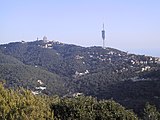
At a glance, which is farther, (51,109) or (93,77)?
(93,77)

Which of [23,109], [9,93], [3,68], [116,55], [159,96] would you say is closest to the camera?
[23,109]

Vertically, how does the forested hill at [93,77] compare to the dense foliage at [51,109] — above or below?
below

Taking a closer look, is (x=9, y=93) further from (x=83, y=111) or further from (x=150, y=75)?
(x=150, y=75)

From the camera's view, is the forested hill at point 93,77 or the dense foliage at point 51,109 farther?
the forested hill at point 93,77

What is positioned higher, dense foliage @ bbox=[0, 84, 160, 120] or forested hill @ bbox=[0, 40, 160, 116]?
dense foliage @ bbox=[0, 84, 160, 120]

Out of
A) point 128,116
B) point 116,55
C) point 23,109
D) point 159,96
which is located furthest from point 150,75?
point 116,55

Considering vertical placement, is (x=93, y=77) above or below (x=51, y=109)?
below

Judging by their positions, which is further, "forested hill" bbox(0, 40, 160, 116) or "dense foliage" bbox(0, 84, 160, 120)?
"forested hill" bbox(0, 40, 160, 116)

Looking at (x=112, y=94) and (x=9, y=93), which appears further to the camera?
(x=112, y=94)
